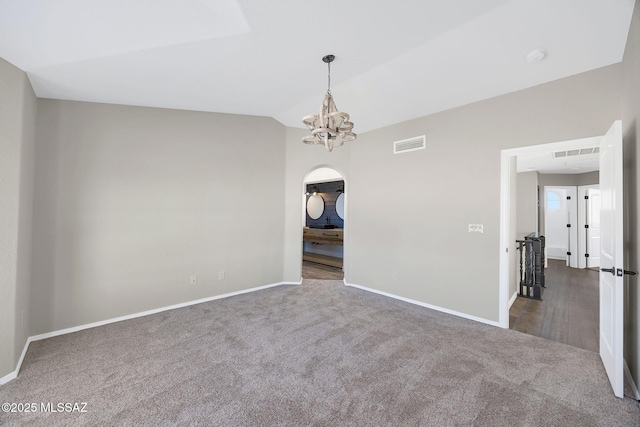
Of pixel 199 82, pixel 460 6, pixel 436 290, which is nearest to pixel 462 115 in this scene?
pixel 460 6

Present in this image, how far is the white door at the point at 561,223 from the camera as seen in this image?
673cm

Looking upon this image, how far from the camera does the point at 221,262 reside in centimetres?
400

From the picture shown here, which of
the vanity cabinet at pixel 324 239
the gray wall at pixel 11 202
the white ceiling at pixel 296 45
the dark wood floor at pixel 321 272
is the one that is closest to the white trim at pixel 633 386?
the white ceiling at pixel 296 45

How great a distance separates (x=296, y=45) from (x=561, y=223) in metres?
8.82

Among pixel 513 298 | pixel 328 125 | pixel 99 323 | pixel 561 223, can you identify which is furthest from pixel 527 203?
pixel 99 323

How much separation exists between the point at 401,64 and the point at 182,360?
362 cm

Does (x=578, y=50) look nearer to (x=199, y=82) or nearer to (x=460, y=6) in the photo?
(x=460, y=6)

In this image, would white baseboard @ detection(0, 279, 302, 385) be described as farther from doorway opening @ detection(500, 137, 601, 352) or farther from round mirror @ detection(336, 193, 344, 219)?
doorway opening @ detection(500, 137, 601, 352)

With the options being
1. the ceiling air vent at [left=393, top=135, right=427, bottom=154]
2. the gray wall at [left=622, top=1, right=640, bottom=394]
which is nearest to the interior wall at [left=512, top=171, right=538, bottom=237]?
the ceiling air vent at [left=393, top=135, right=427, bottom=154]

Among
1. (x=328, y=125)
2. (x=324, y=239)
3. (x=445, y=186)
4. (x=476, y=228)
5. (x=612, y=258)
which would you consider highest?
(x=328, y=125)

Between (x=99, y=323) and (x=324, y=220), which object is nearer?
(x=99, y=323)

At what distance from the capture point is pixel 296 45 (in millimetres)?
2350

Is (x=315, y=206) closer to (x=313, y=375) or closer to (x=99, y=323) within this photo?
(x=99, y=323)

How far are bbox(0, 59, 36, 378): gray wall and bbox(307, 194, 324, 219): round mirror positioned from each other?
234 inches
